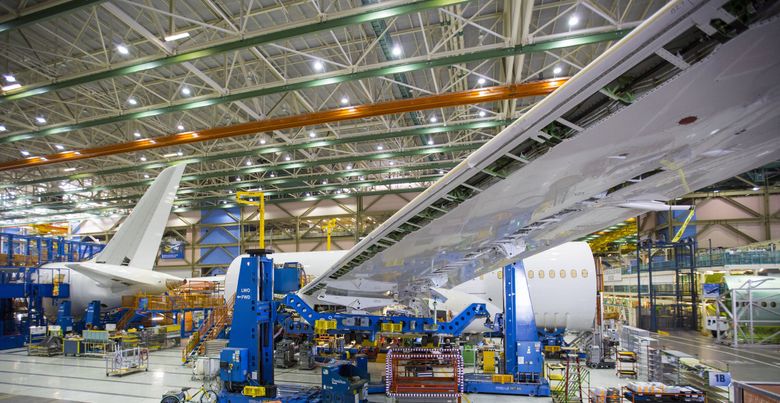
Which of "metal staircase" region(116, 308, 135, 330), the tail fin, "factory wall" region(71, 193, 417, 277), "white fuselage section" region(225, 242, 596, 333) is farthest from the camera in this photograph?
"factory wall" region(71, 193, 417, 277)

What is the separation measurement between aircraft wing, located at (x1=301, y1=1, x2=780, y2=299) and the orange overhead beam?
11.4 m

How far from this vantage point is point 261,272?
10.0m

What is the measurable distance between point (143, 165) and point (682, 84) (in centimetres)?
3072

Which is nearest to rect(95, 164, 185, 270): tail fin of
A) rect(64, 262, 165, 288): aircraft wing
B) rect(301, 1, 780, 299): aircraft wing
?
rect(64, 262, 165, 288): aircraft wing

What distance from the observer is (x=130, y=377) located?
51.9 ft

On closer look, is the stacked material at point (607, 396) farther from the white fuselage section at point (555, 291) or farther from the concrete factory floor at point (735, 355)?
the concrete factory floor at point (735, 355)

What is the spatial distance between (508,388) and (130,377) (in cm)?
1350

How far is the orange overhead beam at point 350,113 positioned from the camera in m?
17.4

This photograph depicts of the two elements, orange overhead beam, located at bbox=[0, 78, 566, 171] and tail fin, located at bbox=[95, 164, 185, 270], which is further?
tail fin, located at bbox=[95, 164, 185, 270]

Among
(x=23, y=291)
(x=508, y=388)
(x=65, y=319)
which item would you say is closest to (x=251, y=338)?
(x=508, y=388)

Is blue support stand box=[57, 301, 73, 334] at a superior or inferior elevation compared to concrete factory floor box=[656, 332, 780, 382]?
superior

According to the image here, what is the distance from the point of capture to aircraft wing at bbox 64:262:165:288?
19.0m

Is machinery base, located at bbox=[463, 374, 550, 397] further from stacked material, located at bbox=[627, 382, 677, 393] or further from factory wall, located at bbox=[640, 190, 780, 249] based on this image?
factory wall, located at bbox=[640, 190, 780, 249]

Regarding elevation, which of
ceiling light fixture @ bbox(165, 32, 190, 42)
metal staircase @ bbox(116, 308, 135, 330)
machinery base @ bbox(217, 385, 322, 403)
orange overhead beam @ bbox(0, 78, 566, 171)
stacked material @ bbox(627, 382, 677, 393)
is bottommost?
metal staircase @ bbox(116, 308, 135, 330)
